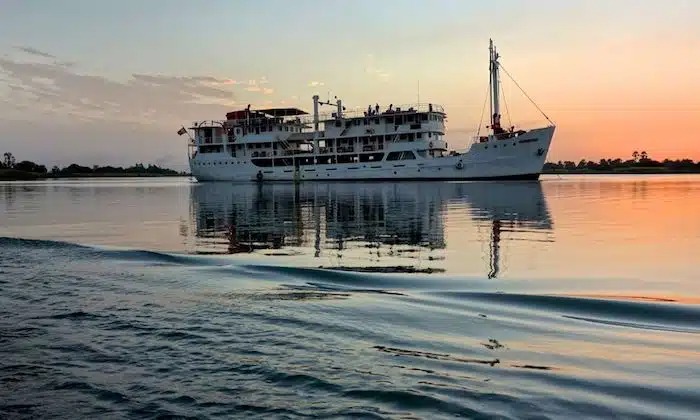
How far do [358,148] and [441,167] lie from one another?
11.6 meters

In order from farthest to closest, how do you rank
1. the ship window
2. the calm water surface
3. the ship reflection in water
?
1. the ship window
2. the ship reflection in water
3. the calm water surface

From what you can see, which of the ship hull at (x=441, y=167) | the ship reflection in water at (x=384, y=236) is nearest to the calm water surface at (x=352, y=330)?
the ship reflection in water at (x=384, y=236)

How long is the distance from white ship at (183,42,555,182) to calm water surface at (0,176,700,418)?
2169 inches

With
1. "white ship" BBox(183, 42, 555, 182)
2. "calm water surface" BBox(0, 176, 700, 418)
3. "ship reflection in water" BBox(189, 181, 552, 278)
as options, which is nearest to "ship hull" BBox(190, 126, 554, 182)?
"white ship" BBox(183, 42, 555, 182)

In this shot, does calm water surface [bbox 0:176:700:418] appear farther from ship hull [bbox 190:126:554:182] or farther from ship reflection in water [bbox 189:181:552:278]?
ship hull [bbox 190:126:554:182]

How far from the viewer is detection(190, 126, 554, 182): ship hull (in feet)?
217

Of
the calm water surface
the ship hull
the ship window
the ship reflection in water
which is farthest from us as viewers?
the ship window

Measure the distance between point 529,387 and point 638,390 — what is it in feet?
2.66

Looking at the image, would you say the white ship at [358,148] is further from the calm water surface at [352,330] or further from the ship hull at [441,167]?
the calm water surface at [352,330]

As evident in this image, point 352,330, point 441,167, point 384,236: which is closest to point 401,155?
point 441,167

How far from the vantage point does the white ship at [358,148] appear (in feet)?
220

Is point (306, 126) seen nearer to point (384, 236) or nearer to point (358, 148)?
point (358, 148)

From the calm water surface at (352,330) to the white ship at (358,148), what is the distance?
5509cm

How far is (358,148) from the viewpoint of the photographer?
248ft
